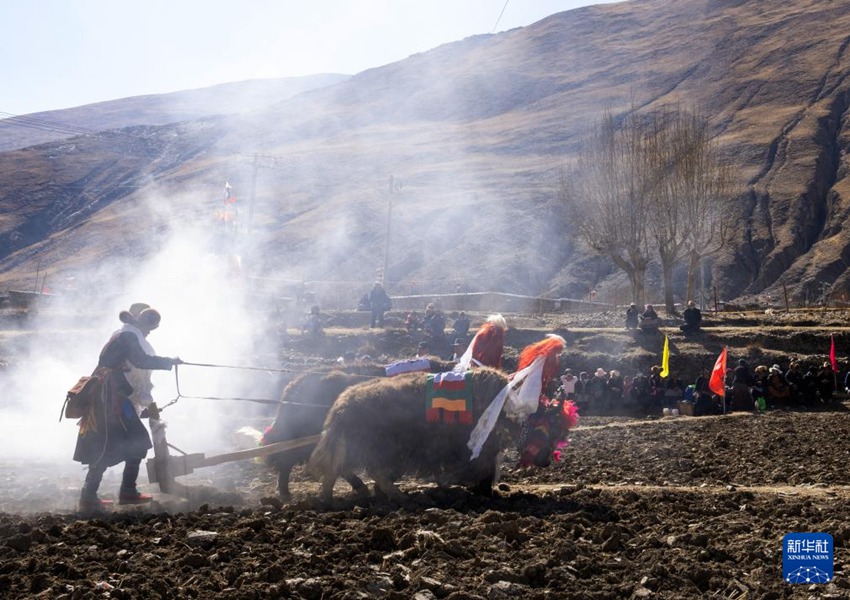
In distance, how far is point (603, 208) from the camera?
141 feet

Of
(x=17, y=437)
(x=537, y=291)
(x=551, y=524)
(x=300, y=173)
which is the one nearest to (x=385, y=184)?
(x=300, y=173)

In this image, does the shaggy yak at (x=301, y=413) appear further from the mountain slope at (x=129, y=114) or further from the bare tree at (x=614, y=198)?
the mountain slope at (x=129, y=114)

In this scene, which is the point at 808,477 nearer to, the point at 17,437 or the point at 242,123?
the point at 17,437

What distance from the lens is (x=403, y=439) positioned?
32.1ft

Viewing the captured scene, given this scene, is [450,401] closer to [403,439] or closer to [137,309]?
[403,439]

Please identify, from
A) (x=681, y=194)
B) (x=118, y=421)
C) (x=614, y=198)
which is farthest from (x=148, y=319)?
(x=681, y=194)

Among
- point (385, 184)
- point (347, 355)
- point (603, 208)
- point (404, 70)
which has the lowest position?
point (347, 355)

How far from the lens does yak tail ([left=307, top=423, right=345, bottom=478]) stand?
9531 millimetres

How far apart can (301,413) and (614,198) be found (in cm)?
3389

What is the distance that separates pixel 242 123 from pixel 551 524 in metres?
147

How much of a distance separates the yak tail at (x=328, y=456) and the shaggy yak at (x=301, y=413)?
2.03 feet

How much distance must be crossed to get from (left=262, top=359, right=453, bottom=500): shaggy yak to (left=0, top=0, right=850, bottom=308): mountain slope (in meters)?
43.8

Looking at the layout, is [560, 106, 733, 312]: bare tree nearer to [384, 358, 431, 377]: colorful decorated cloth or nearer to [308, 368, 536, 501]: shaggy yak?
[384, 358, 431, 377]: colorful decorated cloth

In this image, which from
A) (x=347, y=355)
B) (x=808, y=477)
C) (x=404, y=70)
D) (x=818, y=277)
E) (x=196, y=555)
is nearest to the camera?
(x=196, y=555)
